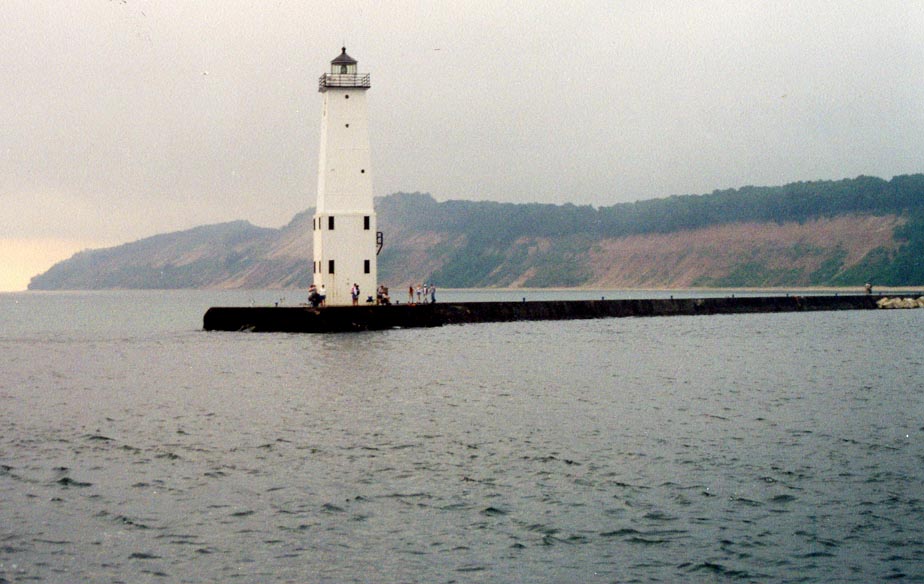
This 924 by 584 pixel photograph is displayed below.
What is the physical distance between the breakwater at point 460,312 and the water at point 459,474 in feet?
46.0

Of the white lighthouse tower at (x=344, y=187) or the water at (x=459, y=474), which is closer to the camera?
the water at (x=459, y=474)

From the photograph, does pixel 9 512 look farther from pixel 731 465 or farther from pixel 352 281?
pixel 352 281

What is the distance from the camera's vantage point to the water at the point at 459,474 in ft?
47.3

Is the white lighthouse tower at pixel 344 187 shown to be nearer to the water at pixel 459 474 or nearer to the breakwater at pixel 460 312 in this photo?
the breakwater at pixel 460 312

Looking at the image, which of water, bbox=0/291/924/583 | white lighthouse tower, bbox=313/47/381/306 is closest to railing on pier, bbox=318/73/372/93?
white lighthouse tower, bbox=313/47/381/306

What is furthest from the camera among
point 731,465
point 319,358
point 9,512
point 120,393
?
point 319,358

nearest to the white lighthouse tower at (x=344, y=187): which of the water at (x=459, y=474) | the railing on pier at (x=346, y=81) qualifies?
the railing on pier at (x=346, y=81)

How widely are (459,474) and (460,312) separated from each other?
48652 millimetres

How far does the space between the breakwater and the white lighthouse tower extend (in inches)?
81.5

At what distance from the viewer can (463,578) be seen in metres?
13.7

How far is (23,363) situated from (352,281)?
55.2 feet

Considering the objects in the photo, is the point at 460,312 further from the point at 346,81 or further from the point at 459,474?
the point at 459,474

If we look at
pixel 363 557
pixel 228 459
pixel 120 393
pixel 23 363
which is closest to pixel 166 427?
→ pixel 228 459

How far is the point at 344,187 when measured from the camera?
56.5 metres
